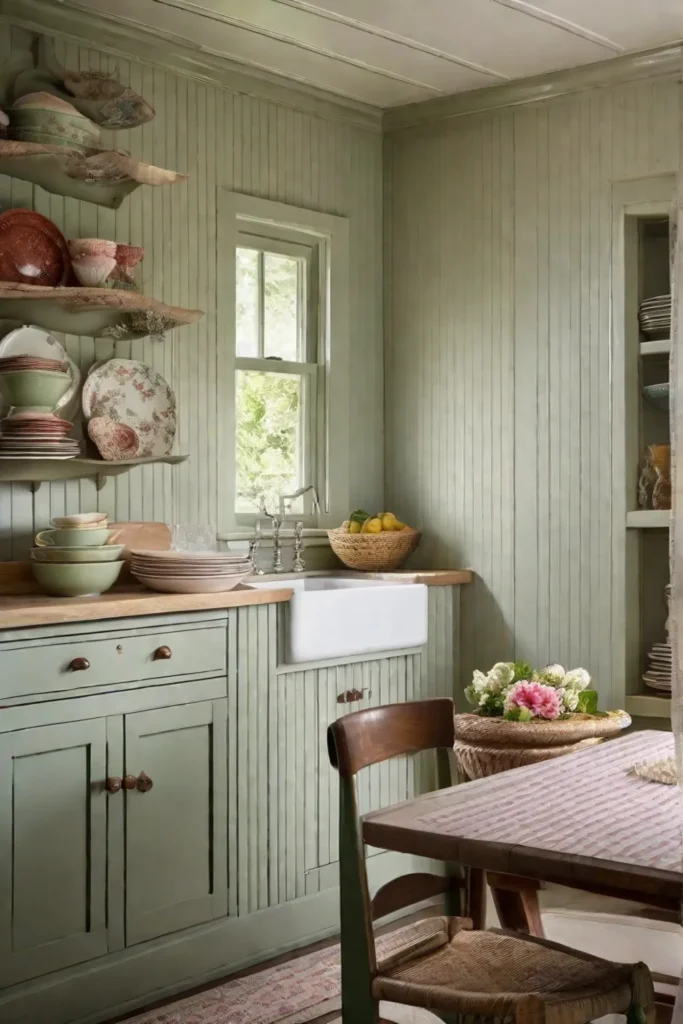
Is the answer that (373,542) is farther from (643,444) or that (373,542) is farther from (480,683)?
(643,444)

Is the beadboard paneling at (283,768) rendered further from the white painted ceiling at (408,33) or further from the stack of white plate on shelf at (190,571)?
the white painted ceiling at (408,33)

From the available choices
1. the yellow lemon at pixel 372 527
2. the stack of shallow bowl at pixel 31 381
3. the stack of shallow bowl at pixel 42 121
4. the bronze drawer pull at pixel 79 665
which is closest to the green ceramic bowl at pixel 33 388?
the stack of shallow bowl at pixel 31 381

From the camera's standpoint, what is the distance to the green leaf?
158 inches

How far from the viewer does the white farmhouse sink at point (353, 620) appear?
3805mm

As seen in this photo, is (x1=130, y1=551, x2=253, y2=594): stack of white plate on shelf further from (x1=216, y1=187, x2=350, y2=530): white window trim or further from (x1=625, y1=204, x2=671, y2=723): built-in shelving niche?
(x1=625, y1=204, x2=671, y2=723): built-in shelving niche

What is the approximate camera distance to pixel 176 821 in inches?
135

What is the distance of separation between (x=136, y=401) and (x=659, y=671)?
1994 mm

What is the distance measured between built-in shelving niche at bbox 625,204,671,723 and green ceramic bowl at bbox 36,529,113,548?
186 centimetres

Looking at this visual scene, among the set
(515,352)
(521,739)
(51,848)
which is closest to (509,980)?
(51,848)

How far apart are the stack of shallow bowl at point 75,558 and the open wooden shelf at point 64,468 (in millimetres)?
194

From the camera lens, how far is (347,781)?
211 cm

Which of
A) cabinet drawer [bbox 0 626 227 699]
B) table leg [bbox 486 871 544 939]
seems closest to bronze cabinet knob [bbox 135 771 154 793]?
cabinet drawer [bbox 0 626 227 699]

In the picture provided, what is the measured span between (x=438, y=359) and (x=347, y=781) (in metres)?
2.95

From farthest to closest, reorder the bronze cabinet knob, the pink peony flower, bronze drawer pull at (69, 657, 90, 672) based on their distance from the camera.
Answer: the pink peony flower, the bronze cabinet knob, bronze drawer pull at (69, 657, 90, 672)
